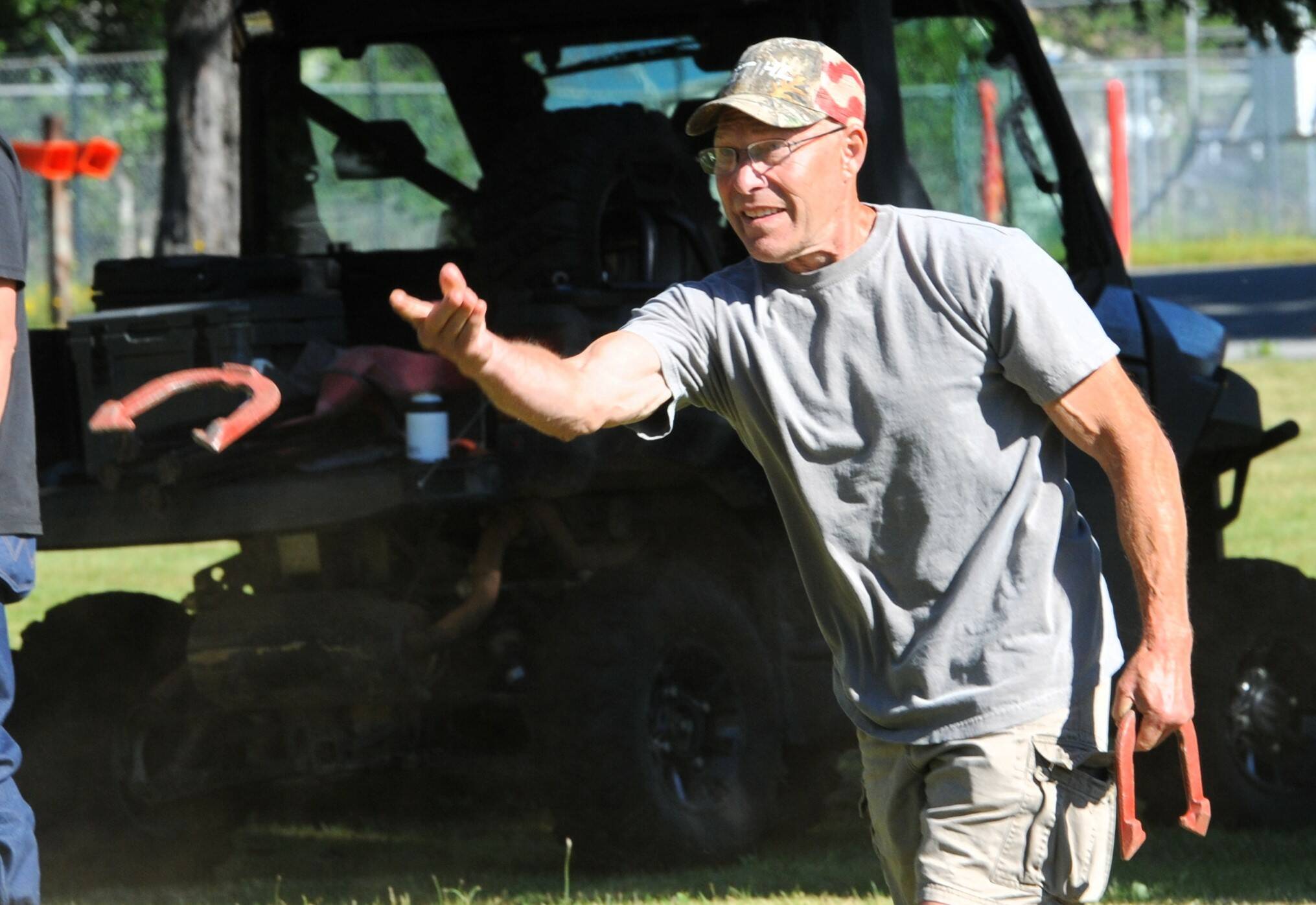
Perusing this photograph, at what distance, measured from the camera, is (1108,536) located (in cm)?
599

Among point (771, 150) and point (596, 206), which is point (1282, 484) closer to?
point (596, 206)

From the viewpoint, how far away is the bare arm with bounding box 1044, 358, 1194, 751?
300 cm

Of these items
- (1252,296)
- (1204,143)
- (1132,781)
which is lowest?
(1252,296)

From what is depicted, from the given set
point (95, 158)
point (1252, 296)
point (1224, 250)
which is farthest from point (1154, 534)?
point (1224, 250)

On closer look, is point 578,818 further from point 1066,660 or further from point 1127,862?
point 1066,660

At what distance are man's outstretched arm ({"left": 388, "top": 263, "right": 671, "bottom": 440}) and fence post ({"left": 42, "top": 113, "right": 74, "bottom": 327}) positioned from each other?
53.7 feet

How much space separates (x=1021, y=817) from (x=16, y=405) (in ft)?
6.56

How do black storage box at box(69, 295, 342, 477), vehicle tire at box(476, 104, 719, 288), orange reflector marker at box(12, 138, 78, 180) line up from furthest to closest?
orange reflector marker at box(12, 138, 78, 180)
vehicle tire at box(476, 104, 719, 288)
black storage box at box(69, 295, 342, 477)

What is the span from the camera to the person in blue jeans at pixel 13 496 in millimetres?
3643

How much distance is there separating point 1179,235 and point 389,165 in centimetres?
2341

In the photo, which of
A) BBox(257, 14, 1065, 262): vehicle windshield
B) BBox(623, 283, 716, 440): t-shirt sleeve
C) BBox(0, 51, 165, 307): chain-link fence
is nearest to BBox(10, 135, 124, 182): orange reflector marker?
BBox(0, 51, 165, 307): chain-link fence

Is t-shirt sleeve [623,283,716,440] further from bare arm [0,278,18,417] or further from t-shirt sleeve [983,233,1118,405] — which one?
bare arm [0,278,18,417]

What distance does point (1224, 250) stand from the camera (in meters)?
28.0

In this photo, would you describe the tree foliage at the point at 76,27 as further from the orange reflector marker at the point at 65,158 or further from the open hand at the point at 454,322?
the open hand at the point at 454,322
